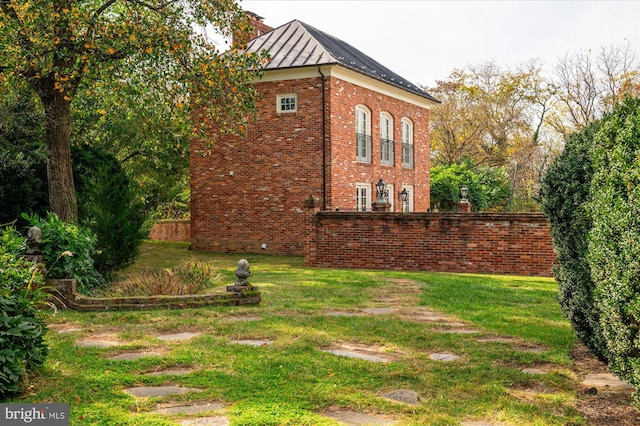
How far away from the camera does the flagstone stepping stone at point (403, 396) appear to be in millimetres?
4449

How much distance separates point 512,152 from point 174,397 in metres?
38.2

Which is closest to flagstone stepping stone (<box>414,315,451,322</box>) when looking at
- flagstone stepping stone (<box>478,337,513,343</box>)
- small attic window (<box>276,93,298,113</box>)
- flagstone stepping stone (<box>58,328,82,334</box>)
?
flagstone stepping stone (<box>478,337,513,343</box>)

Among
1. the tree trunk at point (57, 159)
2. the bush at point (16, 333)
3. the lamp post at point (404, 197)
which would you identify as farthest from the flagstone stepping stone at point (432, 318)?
the lamp post at point (404, 197)

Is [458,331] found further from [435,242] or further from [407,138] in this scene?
[407,138]

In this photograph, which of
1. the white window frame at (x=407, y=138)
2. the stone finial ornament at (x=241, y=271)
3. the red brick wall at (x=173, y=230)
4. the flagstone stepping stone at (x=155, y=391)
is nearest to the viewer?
the flagstone stepping stone at (x=155, y=391)

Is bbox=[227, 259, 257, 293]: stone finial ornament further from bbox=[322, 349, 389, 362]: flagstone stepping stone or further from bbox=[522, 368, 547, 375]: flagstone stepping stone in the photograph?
bbox=[522, 368, 547, 375]: flagstone stepping stone

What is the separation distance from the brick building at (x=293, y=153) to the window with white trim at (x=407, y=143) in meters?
2.09

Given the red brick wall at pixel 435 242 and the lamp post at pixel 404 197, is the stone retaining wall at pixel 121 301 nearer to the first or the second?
the red brick wall at pixel 435 242

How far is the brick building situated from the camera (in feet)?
65.8

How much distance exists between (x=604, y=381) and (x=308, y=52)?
17.5m

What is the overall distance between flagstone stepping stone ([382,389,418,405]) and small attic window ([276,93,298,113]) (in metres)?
16.6

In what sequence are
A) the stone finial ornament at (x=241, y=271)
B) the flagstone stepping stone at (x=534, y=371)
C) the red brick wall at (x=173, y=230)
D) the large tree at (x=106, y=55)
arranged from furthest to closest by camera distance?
the red brick wall at (x=173, y=230) < the large tree at (x=106, y=55) < the stone finial ornament at (x=241, y=271) < the flagstone stepping stone at (x=534, y=371)

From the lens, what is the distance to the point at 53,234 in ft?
28.0

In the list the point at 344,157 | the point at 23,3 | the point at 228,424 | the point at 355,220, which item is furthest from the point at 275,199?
the point at 228,424
